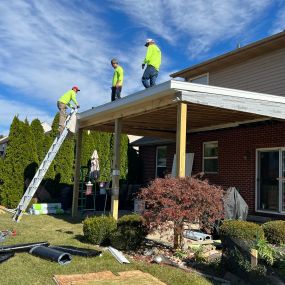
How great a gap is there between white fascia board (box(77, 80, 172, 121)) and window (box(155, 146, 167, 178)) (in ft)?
21.1

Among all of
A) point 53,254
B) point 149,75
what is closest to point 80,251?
point 53,254

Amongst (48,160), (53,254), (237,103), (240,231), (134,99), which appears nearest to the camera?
(240,231)

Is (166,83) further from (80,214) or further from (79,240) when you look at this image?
(80,214)

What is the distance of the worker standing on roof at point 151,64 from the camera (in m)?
11.8

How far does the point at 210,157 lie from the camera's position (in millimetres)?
14984

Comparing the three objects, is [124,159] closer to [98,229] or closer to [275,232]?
[98,229]

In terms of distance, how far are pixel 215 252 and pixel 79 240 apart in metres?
3.18

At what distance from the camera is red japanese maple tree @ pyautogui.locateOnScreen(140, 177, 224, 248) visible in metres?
7.60

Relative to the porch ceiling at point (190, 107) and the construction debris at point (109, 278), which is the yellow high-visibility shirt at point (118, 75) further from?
the construction debris at point (109, 278)

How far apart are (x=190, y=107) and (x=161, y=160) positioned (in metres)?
9.63

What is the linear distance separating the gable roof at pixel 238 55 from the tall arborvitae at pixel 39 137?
6.71m

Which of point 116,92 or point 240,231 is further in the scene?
→ point 116,92

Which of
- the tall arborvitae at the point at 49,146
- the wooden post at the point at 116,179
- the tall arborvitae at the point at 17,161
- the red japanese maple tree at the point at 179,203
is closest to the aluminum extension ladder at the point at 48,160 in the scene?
the wooden post at the point at 116,179

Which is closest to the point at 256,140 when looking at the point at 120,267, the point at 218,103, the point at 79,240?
the point at 218,103
